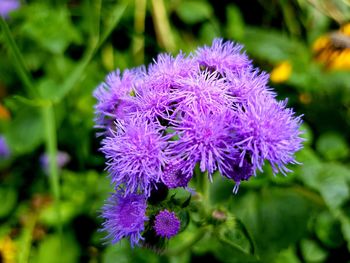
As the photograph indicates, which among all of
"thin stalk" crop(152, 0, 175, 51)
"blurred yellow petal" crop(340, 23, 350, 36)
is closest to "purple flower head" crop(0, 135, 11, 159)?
"thin stalk" crop(152, 0, 175, 51)

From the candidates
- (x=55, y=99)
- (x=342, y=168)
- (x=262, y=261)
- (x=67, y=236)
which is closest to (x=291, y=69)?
(x=342, y=168)

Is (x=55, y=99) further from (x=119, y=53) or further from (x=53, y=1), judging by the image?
(x=53, y=1)

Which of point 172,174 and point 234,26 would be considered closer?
point 172,174

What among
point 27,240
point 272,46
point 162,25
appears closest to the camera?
point 27,240

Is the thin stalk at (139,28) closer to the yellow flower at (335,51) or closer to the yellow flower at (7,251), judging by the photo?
the yellow flower at (335,51)

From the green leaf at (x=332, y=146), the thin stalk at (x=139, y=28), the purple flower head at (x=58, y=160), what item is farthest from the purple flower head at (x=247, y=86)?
the thin stalk at (x=139, y=28)

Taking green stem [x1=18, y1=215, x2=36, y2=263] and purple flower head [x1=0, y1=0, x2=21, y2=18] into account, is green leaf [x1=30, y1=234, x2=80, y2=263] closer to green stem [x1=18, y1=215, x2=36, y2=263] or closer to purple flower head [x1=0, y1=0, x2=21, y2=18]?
green stem [x1=18, y1=215, x2=36, y2=263]

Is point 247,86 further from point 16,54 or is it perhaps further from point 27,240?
point 27,240

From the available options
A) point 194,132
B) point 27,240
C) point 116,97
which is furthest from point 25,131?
point 194,132
